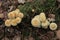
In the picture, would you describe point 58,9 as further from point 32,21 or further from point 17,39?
point 17,39

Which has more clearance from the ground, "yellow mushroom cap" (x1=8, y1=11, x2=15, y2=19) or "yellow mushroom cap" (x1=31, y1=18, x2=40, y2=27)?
"yellow mushroom cap" (x1=8, y1=11, x2=15, y2=19)

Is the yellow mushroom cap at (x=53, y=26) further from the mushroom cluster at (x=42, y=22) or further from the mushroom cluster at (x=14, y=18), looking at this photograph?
the mushroom cluster at (x=14, y=18)

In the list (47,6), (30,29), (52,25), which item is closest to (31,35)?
(30,29)

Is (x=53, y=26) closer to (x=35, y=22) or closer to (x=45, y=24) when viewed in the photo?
(x=45, y=24)

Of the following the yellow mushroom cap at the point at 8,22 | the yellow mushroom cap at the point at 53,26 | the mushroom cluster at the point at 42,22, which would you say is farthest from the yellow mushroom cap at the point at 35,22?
the yellow mushroom cap at the point at 8,22

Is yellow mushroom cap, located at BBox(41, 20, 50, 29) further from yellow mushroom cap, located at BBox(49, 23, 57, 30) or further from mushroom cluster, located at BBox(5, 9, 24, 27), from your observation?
mushroom cluster, located at BBox(5, 9, 24, 27)

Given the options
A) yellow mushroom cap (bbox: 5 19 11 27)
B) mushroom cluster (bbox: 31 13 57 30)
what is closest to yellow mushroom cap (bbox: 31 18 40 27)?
mushroom cluster (bbox: 31 13 57 30)
